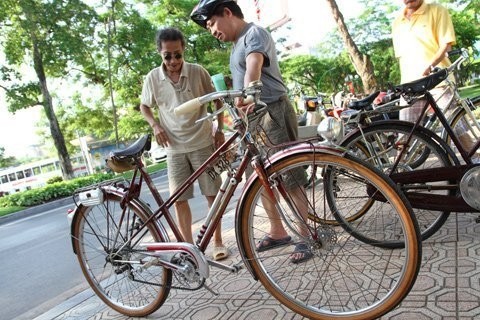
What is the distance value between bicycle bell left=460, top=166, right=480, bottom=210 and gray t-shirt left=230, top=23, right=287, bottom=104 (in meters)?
1.31

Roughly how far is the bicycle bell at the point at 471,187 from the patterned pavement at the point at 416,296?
1.13 ft

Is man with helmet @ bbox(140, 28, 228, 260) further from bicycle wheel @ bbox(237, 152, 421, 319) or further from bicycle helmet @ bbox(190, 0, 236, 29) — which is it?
bicycle wheel @ bbox(237, 152, 421, 319)

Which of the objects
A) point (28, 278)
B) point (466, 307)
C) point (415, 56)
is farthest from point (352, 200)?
point (28, 278)

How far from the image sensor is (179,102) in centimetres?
336

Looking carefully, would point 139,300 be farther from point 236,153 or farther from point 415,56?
point 415,56

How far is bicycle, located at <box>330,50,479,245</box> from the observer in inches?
104

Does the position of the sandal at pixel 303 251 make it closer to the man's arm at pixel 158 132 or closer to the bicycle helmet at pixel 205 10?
the man's arm at pixel 158 132

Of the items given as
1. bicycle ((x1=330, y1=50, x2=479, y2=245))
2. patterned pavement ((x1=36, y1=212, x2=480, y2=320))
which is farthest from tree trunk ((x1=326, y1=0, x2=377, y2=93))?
patterned pavement ((x1=36, y1=212, x2=480, y2=320))

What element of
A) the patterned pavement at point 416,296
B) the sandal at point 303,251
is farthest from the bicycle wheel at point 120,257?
the sandal at point 303,251

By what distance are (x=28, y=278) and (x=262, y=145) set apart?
3826 millimetres

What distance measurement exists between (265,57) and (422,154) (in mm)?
1270

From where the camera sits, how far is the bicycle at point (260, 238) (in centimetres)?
205

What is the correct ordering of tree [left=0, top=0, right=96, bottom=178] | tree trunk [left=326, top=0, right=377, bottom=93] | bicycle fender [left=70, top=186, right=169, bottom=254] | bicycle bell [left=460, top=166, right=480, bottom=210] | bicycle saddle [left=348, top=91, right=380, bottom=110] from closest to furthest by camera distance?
bicycle bell [left=460, top=166, right=480, bottom=210], bicycle fender [left=70, top=186, right=169, bottom=254], bicycle saddle [left=348, top=91, right=380, bottom=110], tree trunk [left=326, top=0, right=377, bottom=93], tree [left=0, top=0, right=96, bottom=178]

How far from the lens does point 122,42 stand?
20.5 meters
